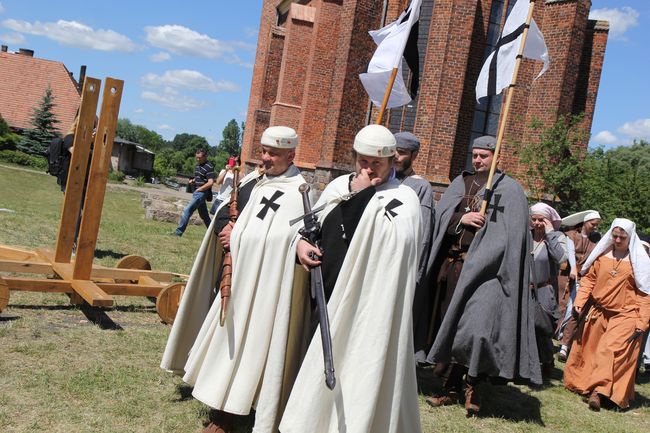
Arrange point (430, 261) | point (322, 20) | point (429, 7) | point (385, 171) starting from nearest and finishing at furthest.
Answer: point (385, 171) < point (430, 261) < point (429, 7) < point (322, 20)

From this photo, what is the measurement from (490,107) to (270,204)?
1684 cm

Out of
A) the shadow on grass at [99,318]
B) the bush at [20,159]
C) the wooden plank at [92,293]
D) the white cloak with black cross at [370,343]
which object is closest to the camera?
the white cloak with black cross at [370,343]

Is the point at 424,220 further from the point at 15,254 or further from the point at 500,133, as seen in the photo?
the point at 15,254

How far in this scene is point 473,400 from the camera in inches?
237

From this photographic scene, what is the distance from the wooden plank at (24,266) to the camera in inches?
283

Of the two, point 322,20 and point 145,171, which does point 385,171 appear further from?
point 145,171

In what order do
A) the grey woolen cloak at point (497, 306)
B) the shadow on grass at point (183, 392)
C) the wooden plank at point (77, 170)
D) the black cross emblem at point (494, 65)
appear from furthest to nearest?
the wooden plank at point (77, 170), the black cross emblem at point (494, 65), the grey woolen cloak at point (497, 306), the shadow on grass at point (183, 392)

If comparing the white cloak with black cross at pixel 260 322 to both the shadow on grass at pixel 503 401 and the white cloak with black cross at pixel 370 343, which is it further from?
the shadow on grass at pixel 503 401

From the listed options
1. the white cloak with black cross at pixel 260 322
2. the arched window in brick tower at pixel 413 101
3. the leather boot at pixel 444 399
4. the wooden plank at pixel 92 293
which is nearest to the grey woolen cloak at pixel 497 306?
the leather boot at pixel 444 399

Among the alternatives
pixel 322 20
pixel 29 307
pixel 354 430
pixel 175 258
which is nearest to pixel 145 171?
pixel 322 20

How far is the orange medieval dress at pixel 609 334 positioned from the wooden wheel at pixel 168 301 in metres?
4.47

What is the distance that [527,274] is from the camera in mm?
6129

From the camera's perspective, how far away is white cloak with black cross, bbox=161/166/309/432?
4344mm

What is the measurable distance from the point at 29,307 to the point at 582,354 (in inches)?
241
